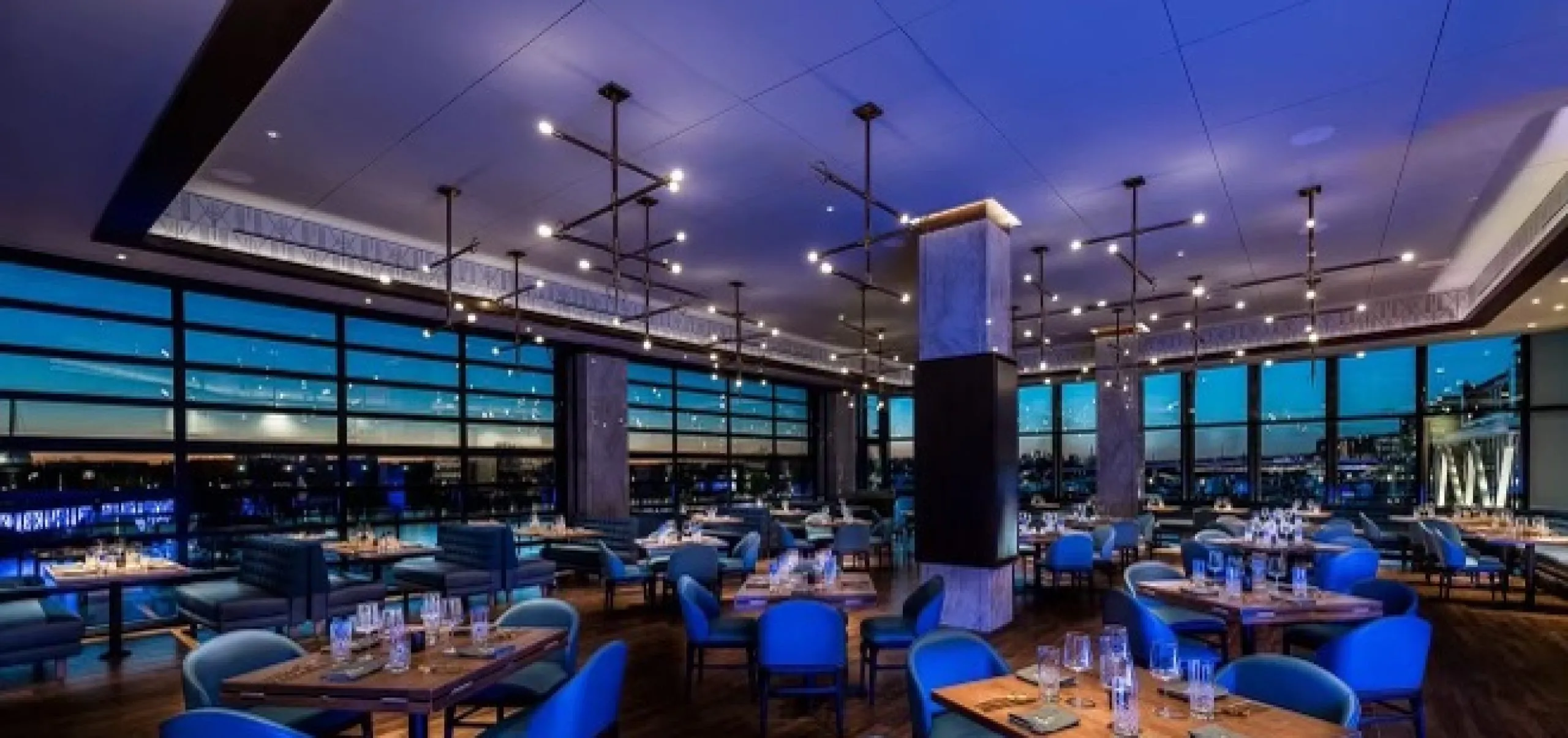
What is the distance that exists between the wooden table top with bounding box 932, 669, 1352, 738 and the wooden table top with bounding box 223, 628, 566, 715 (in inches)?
77.7

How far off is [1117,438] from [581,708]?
42.9ft

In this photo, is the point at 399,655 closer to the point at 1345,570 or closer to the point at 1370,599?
the point at 1370,599

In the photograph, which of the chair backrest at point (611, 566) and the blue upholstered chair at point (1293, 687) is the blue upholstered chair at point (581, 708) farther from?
the chair backrest at point (611, 566)

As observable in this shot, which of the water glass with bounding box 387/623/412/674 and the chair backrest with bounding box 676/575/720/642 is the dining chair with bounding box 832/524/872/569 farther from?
the water glass with bounding box 387/623/412/674

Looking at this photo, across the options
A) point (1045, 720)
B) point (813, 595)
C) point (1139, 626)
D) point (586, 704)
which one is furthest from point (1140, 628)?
point (586, 704)

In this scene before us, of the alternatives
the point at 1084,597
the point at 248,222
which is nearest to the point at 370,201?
the point at 248,222

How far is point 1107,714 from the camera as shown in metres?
2.76

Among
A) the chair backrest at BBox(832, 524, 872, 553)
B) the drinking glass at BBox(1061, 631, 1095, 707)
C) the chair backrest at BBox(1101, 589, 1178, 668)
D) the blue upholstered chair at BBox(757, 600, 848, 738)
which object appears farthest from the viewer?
the chair backrest at BBox(832, 524, 872, 553)

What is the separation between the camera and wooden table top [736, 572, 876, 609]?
17.6 feet

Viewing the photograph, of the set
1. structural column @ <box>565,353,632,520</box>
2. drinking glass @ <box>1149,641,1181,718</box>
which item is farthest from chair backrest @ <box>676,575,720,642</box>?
structural column @ <box>565,353,632,520</box>

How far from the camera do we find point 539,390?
40.3 feet

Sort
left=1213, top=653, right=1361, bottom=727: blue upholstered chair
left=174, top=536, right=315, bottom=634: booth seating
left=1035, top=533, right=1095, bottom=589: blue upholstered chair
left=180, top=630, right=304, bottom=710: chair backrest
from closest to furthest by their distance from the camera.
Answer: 1. left=1213, top=653, right=1361, bottom=727: blue upholstered chair
2. left=180, top=630, right=304, bottom=710: chair backrest
3. left=174, top=536, right=315, bottom=634: booth seating
4. left=1035, top=533, right=1095, bottom=589: blue upholstered chair

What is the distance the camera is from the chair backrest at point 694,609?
208 inches

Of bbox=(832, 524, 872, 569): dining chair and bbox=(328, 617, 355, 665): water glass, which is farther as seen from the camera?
bbox=(832, 524, 872, 569): dining chair
